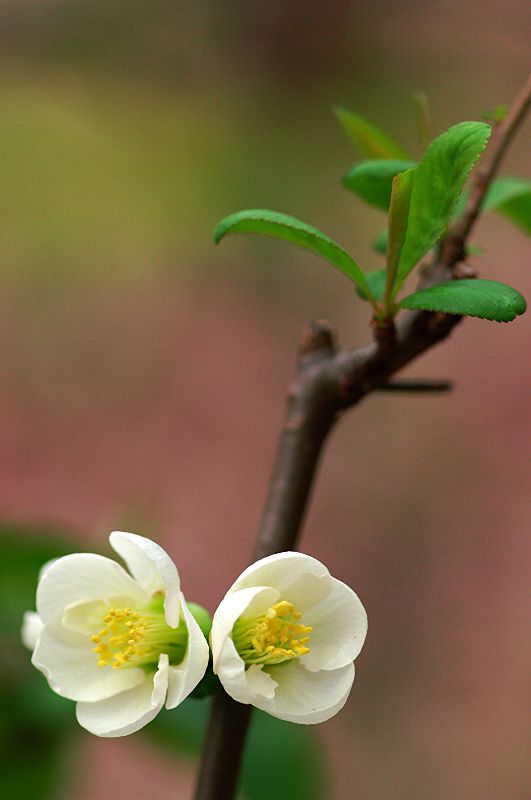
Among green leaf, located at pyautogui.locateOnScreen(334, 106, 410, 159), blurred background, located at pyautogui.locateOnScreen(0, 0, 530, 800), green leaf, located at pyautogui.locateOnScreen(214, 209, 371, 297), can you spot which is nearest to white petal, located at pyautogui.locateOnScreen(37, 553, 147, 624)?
green leaf, located at pyautogui.locateOnScreen(214, 209, 371, 297)

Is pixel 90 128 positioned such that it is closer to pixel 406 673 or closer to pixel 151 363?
pixel 151 363

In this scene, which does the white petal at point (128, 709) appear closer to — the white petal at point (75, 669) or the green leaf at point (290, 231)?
the white petal at point (75, 669)

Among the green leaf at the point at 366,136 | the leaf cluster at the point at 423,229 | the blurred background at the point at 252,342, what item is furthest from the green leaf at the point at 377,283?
the blurred background at the point at 252,342

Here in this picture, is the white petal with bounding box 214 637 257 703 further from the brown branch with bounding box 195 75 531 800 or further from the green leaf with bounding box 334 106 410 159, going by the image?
the green leaf with bounding box 334 106 410 159

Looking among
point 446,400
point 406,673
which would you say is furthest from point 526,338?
point 406,673

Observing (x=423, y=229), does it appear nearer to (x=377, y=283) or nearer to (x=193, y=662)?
(x=377, y=283)

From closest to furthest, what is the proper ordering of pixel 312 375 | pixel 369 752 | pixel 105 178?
pixel 312 375 → pixel 369 752 → pixel 105 178

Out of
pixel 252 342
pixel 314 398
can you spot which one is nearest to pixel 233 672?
pixel 314 398
